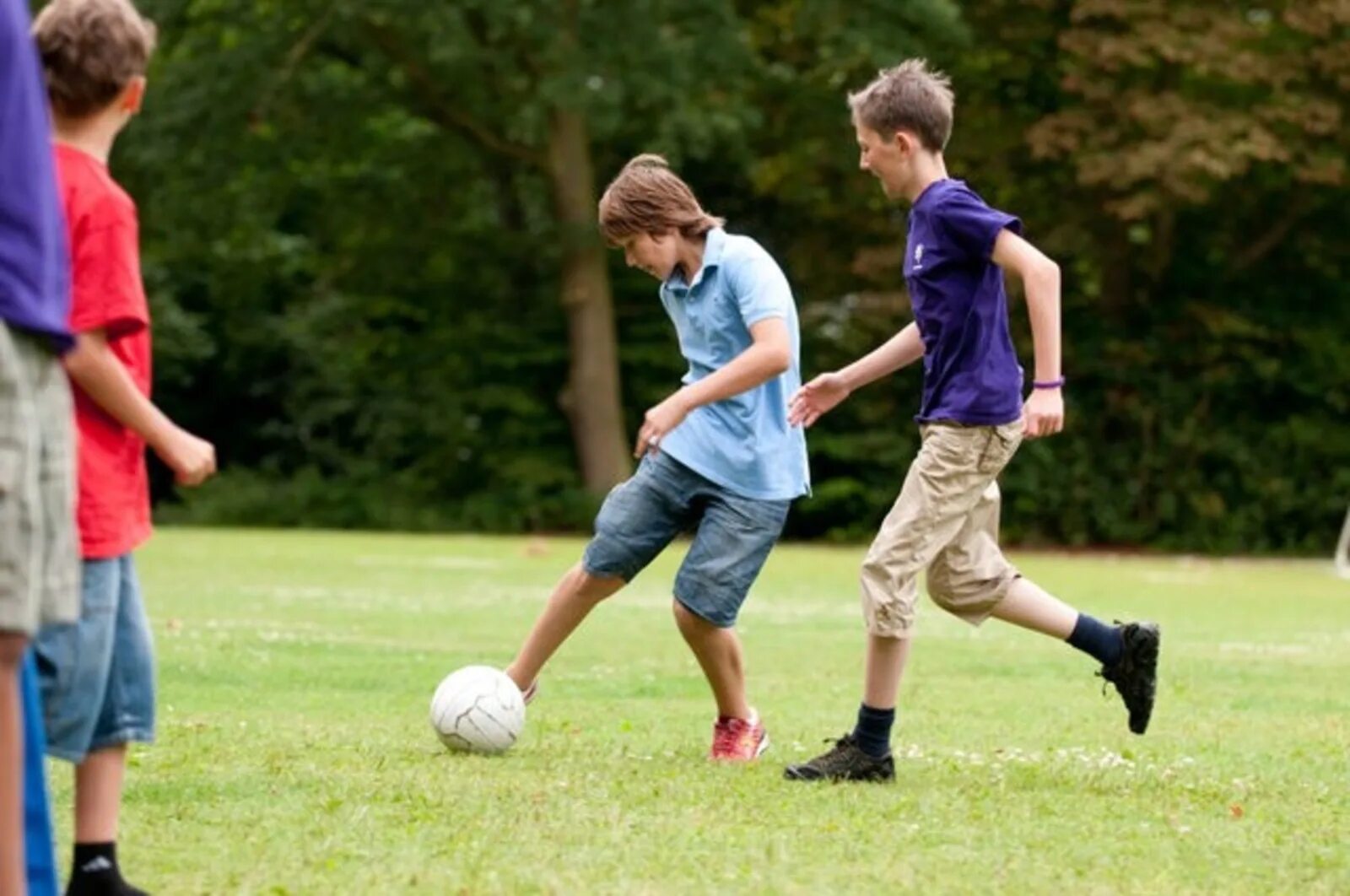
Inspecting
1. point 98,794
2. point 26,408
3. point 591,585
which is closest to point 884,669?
point 591,585

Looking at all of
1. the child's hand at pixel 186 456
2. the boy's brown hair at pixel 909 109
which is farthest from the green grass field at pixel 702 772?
the boy's brown hair at pixel 909 109

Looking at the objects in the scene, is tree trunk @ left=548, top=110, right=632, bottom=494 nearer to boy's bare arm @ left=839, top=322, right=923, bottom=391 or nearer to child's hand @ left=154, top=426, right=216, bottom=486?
boy's bare arm @ left=839, top=322, right=923, bottom=391

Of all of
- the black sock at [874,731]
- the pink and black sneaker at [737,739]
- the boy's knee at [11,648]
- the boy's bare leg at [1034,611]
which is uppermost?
the boy's knee at [11,648]

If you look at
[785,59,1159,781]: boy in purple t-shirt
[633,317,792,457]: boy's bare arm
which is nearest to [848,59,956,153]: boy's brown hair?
[785,59,1159,781]: boy in purple t-shirt

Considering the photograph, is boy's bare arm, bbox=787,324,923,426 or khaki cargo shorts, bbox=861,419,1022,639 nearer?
khaki cargo shorts, bbox=861,419,1022,639

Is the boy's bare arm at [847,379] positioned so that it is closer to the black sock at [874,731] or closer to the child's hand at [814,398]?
the child's hand at [814,398]

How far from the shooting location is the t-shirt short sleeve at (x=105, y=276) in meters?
4.58

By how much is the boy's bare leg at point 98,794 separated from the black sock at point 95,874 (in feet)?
0.07

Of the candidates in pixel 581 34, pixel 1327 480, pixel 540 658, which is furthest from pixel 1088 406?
pixel 540 658

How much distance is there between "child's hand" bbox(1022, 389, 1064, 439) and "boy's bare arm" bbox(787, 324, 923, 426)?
690 millimetres

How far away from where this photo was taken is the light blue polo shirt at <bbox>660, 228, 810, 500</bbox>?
24.7 feet

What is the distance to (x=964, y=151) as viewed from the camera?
30.8 meters

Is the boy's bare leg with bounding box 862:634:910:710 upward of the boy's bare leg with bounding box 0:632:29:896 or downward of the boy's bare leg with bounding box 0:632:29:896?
downward

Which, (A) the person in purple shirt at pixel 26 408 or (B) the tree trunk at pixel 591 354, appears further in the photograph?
(B) the tree trunk at pixel 591 354
